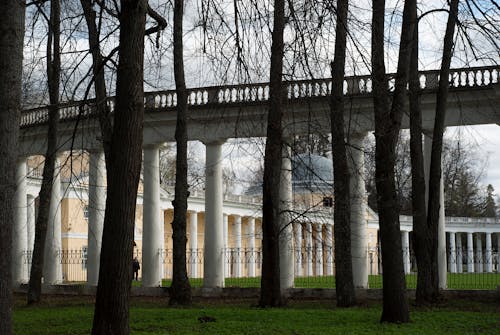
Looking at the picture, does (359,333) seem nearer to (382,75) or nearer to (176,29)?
(382,75)

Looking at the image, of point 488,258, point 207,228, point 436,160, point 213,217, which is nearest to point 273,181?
point 436,160

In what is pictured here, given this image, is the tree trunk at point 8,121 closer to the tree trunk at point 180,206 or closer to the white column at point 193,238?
the tree trunk at point 180,206

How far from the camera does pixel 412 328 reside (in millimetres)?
18016

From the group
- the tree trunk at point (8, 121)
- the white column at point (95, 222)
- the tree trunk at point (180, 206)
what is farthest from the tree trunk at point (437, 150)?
the white column at point (95, 222)

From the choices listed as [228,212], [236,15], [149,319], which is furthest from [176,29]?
[228,212]

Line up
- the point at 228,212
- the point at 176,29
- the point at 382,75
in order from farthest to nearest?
1. the point at 228,212
2. the point at 176,29
3. the point at 382,75

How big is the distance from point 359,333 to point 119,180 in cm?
731

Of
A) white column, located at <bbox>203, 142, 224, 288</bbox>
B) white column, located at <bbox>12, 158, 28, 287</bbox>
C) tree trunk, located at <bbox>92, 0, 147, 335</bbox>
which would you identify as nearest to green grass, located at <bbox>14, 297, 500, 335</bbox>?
tree trunk, located at <bbox>92, 0, 147, 335</bbox>

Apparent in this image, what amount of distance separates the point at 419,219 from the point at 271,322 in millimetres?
7495

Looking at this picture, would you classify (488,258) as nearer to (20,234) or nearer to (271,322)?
(20,234)

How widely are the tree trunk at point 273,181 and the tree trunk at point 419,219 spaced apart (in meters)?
4.67

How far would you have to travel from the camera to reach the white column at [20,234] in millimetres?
42375

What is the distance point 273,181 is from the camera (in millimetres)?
25031

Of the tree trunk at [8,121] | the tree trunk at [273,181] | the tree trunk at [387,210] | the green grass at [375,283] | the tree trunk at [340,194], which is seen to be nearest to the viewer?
the tree trunk at [8,121]
